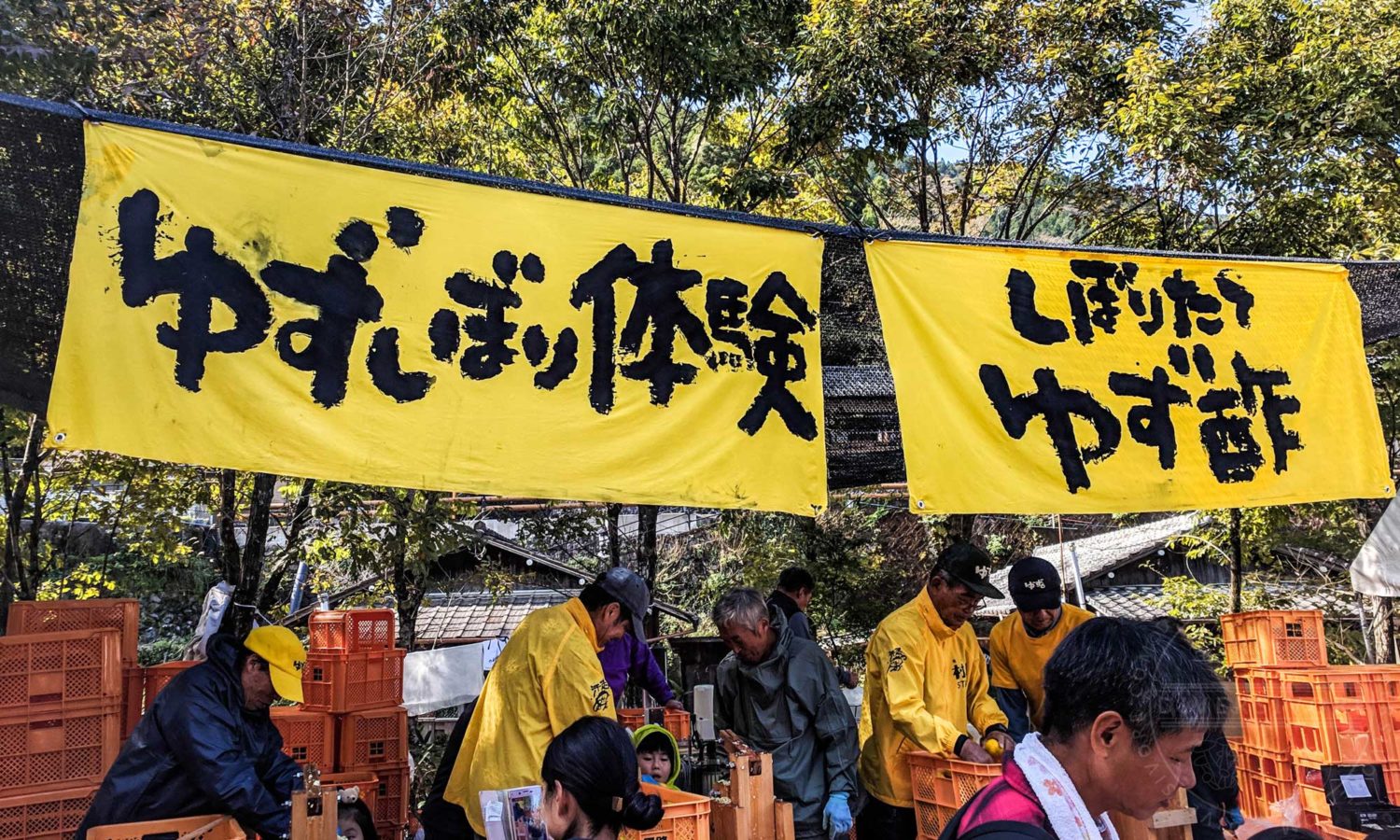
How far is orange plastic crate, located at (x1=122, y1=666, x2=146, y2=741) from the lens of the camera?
5664 millimetres

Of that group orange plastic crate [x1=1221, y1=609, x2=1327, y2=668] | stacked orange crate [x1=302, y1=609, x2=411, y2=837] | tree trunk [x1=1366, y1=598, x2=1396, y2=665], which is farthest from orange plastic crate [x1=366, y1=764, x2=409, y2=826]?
tree trunk [x1=1366, y1=598, x2=1396, y2=665]

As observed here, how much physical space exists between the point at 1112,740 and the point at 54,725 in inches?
203

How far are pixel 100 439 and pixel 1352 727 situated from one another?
7192mm

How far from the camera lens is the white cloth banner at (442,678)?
41.3ft

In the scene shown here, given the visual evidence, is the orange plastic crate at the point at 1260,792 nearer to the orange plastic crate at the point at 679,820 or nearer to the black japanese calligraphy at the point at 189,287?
the orange plastic crate at the point at 679,820

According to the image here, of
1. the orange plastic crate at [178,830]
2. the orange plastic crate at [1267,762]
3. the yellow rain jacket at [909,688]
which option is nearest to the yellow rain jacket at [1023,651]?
the yellow rain jacket at [909,688]

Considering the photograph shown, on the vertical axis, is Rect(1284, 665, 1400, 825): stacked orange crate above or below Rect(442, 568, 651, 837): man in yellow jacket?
below

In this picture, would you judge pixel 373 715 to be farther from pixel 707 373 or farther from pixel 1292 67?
pixel 1292 67

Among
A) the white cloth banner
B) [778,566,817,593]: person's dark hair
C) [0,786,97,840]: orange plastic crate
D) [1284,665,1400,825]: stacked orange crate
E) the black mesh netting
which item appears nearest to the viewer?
the black mesh netting

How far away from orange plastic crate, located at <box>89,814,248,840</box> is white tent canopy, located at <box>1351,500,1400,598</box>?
8474 mm

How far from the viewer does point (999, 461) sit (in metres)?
5.32

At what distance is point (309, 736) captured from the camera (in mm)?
6586

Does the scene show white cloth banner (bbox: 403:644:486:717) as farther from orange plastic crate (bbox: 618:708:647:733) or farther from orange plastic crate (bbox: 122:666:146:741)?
orange plastic crate (bbox: 122:666:146:741)

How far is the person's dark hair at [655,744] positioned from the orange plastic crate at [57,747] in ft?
9.18
